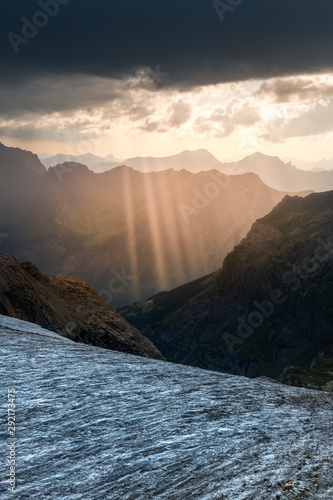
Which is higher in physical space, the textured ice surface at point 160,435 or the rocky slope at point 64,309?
the rocky slope at point 64,309

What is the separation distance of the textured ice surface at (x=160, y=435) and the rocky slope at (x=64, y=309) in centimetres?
4076

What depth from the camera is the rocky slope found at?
224 ft

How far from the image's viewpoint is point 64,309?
77.8 meters

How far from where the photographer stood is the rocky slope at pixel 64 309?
2689 inches

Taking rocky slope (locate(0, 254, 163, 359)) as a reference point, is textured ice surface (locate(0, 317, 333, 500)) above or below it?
below

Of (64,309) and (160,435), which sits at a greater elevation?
(64,309)

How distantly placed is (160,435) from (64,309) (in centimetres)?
6248

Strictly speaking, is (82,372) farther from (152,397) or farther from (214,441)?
(214,441)

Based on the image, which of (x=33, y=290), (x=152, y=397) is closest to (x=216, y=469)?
(x=152, y=397)

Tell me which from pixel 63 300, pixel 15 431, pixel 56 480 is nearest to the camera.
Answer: pixel 56 480

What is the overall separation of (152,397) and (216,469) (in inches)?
272

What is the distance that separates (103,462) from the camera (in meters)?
15.9

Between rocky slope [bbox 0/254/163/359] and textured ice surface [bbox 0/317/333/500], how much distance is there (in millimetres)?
40765

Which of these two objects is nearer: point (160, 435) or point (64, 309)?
point (160, 435)
